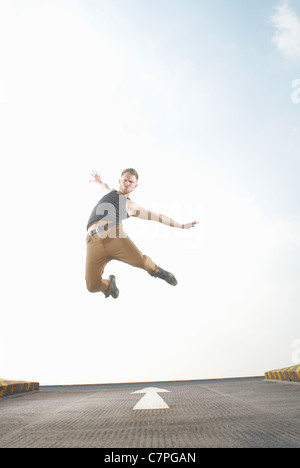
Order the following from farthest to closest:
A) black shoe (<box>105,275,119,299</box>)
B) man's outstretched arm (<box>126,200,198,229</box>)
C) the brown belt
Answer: black shoe (<box>105,275,119,299</box>) → man's outstretched arm (<box>126,200,198,229</box>) → the brown belt

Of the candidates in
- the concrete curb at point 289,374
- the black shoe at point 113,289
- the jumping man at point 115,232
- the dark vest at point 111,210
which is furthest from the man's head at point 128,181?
the concrete curb at point 289,374

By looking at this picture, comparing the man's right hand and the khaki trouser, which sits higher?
the man's right hand

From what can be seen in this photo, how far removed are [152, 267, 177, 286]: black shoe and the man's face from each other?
125 centimetres

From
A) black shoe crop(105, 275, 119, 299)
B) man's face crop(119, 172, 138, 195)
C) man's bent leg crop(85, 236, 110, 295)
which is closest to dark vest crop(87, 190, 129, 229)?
man's face crop(119, 172, 138, 195)

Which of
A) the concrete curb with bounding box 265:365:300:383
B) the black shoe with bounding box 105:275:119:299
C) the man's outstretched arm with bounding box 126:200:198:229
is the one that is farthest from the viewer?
the concrete curb with bounding box 265:365:300:383

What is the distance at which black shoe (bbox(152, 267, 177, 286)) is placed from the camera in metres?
5.50

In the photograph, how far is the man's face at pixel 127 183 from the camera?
210 inches

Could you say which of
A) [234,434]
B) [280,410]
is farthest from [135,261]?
[234,434]

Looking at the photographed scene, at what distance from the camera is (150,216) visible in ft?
17.7

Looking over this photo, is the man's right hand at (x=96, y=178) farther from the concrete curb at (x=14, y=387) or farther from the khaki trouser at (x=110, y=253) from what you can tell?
the concrete curb at (x=14, y=387)

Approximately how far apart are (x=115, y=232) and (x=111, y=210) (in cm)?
31

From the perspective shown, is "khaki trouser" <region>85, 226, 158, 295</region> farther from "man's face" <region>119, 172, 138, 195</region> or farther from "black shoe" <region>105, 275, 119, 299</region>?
"man's face" <region>119, 172, 138, 195</region>

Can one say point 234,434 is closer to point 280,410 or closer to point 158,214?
point 280,410
